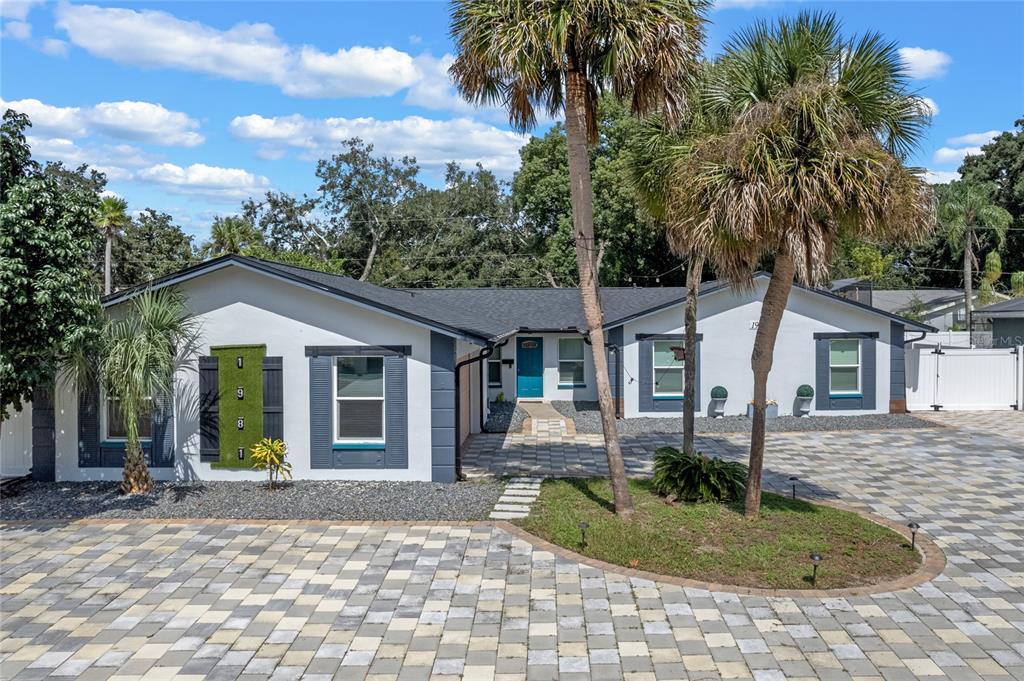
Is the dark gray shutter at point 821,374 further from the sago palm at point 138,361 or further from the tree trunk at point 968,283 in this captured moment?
the tree trunk at point 968,283

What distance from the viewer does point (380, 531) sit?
10383 millimetres

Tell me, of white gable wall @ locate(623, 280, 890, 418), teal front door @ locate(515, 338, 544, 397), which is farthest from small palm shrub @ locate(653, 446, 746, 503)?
teal front door @ locate(515, 338, 544, 397)

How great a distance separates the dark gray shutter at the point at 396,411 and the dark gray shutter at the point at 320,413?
3.23 feet

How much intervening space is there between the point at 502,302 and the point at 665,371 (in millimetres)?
7272

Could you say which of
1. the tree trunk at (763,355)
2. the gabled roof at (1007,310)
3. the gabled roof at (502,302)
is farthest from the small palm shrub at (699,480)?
the gabled roof at (1007,310)

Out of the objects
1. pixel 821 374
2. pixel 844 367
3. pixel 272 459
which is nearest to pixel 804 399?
pixel 821 374

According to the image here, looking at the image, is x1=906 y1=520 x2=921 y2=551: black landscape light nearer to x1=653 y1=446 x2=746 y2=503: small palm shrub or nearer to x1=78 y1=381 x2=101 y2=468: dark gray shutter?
x1=653 y1=446 x2=746 y2=503: small palm shrub

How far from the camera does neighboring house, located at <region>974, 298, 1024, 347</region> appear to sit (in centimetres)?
2755

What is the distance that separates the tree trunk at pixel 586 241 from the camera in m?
10.3

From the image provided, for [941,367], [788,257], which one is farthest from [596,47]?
[941,367]

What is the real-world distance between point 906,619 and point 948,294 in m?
40.4

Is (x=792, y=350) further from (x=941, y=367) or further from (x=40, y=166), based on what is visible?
(x=40, y=166)

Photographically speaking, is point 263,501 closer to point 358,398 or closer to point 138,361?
point 358,398

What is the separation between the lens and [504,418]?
21125mm
